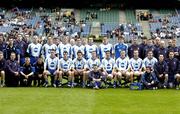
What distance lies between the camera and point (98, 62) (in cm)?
1828

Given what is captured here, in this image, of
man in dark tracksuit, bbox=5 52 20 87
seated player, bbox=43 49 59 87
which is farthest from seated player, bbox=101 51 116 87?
man in dark tracksuit, bbox=5 52 20 87

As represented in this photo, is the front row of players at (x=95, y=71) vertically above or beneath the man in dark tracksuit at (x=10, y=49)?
beneath

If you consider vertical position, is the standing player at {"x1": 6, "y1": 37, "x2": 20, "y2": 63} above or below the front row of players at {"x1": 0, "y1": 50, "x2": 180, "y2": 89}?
above

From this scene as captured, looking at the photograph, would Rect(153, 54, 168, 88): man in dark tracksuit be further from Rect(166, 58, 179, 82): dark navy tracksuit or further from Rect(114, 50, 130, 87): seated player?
Rect(114, 50, 130, 87): seated player

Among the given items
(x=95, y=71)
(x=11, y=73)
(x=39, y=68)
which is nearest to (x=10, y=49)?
(x=11, y=73)

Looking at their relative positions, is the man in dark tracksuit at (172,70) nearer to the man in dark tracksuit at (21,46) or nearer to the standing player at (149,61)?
the standing player at (149,61)

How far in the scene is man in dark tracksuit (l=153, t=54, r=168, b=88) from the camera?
17672mm

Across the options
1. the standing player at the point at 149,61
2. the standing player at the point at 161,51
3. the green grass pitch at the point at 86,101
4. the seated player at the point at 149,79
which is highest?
the standing player at the point at 161,51

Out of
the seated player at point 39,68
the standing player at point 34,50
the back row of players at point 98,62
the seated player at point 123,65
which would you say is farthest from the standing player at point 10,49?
the seated player at point 123,65

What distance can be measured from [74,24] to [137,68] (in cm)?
2965

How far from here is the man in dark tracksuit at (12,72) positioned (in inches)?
707

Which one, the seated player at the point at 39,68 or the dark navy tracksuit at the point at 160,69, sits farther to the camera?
the seated player at the point at 39,68

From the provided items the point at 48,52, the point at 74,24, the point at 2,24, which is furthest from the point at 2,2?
the point at 48,52

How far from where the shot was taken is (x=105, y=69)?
59.7 feet
